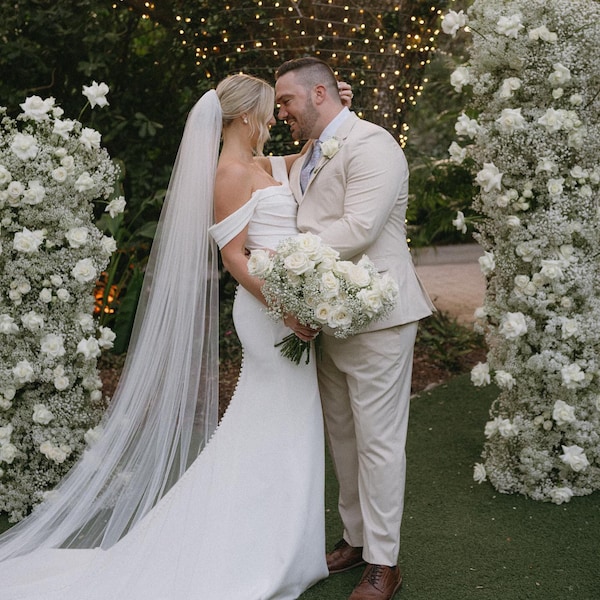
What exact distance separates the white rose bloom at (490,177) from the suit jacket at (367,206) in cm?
75

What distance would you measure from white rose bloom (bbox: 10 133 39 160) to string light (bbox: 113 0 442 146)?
104 inches

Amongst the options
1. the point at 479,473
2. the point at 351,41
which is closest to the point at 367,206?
the point at 479,473

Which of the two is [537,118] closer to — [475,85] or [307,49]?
[475,85]

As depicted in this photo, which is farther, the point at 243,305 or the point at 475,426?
the point at 475,426

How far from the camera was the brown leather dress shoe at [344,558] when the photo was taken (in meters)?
3.72

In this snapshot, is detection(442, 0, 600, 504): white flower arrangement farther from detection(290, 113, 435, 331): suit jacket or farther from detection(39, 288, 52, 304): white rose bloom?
detection(39, 288, 52, 304): white rose bloom

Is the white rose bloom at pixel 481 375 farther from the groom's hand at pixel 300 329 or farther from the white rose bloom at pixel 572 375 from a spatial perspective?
the groom's hand at pixel 300 329

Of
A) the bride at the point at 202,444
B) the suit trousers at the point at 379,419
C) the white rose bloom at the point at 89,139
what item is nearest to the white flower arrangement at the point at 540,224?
the suit trousers at the point at 379,419

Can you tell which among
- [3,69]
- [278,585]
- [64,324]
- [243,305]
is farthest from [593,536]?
[3,69]

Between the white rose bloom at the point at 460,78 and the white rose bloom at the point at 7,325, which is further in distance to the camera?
the white rose bloom at the point at 460,78

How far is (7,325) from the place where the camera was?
411 cm

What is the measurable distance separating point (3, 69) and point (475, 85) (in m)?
4.60

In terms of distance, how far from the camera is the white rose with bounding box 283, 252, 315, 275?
10.0 ft

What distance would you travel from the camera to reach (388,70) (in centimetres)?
623
